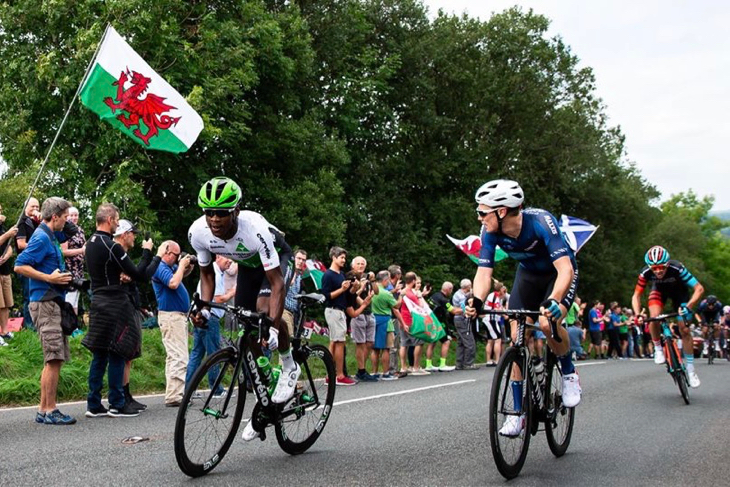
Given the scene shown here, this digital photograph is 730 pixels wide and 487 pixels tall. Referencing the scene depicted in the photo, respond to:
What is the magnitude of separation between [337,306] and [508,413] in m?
8.41

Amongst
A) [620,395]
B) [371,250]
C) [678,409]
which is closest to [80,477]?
[678,409]

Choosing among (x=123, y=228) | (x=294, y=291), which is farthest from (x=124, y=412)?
(x=294, y=291)

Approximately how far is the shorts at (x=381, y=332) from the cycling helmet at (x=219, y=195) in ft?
33.0

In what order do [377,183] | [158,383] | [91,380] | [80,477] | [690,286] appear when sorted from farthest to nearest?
[377,183] < [158,383] < [690,286] < [91,380] < [80,477]

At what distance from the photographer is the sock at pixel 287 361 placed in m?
7.04

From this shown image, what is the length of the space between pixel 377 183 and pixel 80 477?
32.5 meters

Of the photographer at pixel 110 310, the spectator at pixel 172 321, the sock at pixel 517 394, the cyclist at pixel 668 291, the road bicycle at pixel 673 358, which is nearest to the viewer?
the sock at pixel 517 394

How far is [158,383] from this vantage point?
530 inches

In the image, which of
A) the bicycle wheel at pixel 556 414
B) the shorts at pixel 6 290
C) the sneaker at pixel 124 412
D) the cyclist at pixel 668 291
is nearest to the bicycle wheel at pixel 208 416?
the bicycle wheel at pixel 556 414

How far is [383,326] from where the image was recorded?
642 inches

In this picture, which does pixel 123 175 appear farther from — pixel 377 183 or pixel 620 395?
pixel 377 183

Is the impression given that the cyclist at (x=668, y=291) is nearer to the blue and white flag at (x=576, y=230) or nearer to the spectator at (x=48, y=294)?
the spectator at (x=48, y=294)

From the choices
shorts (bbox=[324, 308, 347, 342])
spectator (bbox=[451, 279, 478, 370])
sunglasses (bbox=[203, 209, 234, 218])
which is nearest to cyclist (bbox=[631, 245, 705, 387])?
shorts (bbox=[324, 308, 347, 342])

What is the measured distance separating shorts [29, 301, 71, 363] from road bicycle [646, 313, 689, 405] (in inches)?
312
